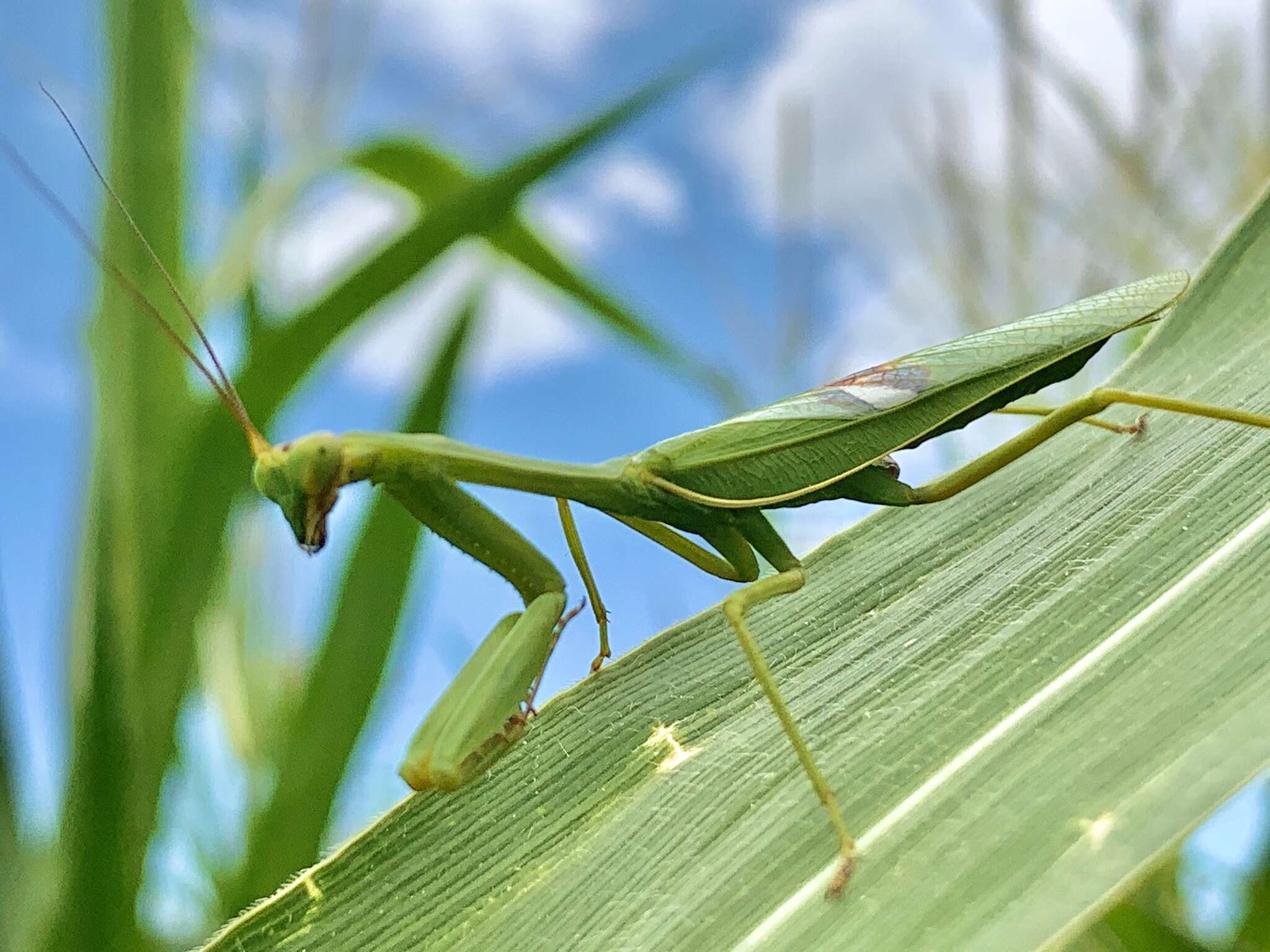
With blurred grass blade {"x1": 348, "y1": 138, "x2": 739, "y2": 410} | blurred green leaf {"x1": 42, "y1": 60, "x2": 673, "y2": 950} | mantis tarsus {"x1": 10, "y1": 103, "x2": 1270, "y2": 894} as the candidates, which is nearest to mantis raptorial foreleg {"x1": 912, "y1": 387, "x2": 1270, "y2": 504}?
mantis tarsus {"x1": 10, "y1": 103, "x2": 1270, "y2": 894}

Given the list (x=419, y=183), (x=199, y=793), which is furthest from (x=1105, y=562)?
(x=199, y=793)

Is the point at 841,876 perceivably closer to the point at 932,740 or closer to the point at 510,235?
the point at 932,740

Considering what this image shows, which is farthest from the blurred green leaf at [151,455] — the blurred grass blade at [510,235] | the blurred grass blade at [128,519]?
the blurred grass blade at [510,235]

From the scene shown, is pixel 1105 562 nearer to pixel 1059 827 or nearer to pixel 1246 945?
pixel 1059 827

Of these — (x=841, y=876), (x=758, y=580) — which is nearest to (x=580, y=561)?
(x=758, y=580)

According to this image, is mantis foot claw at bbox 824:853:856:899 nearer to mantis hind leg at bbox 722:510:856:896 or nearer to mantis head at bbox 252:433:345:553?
mantis hind leg at bbox 722:510:856:896

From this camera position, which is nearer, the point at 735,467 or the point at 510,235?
the point at 735,467
